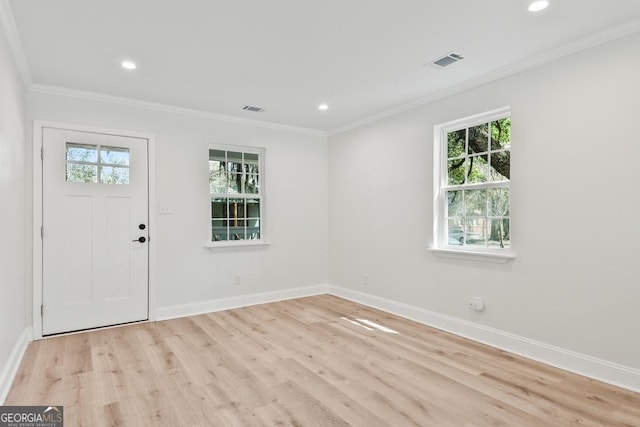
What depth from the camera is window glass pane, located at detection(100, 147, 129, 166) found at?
3.85m

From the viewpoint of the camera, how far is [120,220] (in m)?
3.90

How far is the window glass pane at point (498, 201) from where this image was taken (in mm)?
3322

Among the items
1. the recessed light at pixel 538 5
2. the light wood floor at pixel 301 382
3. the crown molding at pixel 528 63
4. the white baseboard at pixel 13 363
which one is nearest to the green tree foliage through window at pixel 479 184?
the crown molding at pixel 528 63

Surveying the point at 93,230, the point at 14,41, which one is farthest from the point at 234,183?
the point at 14,41

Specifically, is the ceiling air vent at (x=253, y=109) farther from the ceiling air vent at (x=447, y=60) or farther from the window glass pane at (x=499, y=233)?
the window glass pane at (x=499, y=233)

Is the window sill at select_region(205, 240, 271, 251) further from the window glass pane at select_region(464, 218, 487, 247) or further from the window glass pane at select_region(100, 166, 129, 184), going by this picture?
the window glass pane at select_region(464, 218, 487, 247)

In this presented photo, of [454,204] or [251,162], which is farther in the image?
[251,162]

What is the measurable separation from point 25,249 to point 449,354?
156 inches

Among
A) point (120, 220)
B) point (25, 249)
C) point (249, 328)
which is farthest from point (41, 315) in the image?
point (249, 328)

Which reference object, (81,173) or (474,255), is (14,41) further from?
(474,255)

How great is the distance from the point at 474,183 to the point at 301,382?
248 centimetres

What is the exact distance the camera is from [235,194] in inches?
188

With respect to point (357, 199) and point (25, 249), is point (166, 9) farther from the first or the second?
point (357, 199)

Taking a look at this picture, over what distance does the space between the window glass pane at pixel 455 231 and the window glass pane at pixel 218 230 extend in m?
2.73
